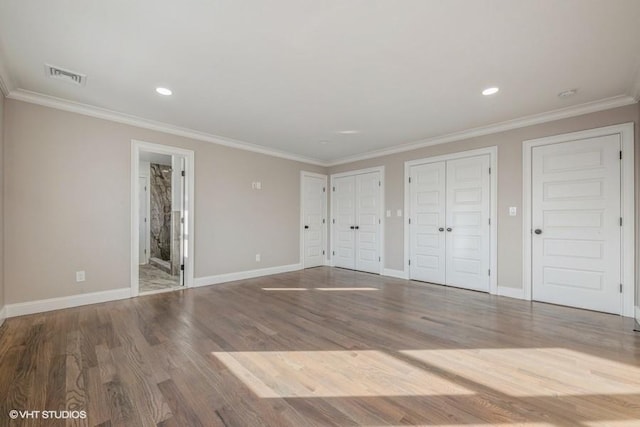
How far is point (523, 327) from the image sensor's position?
2.82 m

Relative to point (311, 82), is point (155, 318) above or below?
below

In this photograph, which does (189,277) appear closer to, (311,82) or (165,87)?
(165,87)

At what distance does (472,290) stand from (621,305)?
5.17ft

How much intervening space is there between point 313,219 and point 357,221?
40.0 inches

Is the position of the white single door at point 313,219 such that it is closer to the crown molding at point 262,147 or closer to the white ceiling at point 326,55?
the crown molding at point 262,147

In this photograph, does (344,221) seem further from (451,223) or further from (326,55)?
(326,55)

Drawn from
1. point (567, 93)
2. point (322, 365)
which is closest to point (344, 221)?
point (567, 93)

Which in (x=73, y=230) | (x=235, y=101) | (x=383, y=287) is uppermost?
(x=235, y=101)

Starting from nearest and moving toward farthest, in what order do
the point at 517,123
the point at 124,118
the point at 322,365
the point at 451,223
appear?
the point at 322,365 → the point at 124,118 → the point at 517,123 → the point at 451,223

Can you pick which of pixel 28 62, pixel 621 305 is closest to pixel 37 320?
pixel 28 62

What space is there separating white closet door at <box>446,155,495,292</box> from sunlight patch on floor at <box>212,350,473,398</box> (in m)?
2.82

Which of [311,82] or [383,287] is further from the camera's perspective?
[383,287]

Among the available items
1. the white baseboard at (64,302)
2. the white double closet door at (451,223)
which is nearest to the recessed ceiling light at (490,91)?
the white double closet door at (451,223)
